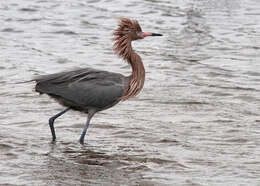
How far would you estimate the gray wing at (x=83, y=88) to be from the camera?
930 centimetres

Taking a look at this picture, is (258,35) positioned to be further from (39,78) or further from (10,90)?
(39,78)

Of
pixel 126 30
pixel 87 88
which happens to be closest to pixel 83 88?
pixel 87 88

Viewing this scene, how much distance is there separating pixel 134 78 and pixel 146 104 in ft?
7.13

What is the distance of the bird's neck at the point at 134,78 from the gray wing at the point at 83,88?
12 cm

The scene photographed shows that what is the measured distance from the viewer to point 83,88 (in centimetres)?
941

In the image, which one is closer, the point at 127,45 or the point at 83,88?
the point at 83,88

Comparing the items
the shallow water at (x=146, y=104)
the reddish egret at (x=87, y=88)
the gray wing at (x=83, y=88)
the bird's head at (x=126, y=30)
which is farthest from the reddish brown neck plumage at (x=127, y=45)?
the shallow water at (x=146, y=104)

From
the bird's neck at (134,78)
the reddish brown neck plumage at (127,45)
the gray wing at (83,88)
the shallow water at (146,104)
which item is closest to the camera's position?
the shallow water at (146,104)

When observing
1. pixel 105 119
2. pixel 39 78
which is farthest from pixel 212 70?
pixel 39 78

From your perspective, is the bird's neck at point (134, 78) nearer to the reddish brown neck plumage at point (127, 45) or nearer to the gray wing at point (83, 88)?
the reddish brown neck plumage at point (127, 45)

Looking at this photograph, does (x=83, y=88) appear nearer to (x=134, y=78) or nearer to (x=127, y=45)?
(x=134, y=78)

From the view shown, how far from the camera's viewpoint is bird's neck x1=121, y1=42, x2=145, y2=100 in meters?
9.59

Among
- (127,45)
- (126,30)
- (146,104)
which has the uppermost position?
(126,30)

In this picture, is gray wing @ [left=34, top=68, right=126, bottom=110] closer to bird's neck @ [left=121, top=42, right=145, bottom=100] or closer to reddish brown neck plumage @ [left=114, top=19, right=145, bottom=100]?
bird's neck @ [left=121, top=42, right=145, bottom=100]
